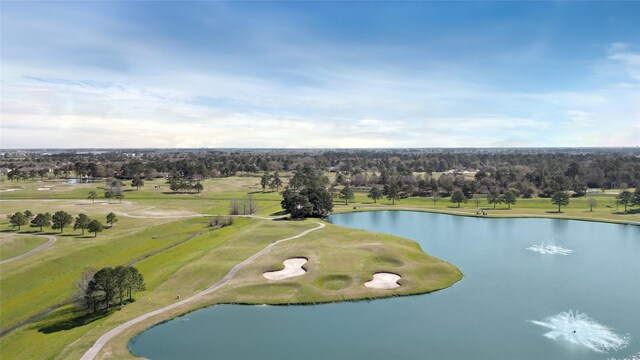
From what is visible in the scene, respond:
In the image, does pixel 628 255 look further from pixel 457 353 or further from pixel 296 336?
pixel 296 336

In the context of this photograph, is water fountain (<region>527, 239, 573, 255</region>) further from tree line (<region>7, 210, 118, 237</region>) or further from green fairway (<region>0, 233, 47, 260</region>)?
green fairway (<region>0, 233, 47, 260</region>)

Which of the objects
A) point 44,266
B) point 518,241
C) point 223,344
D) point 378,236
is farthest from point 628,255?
point 44,266

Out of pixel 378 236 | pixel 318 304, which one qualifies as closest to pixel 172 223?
pixel 378 236

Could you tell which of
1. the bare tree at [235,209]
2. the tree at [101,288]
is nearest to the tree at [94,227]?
the bare tree at [235,209]

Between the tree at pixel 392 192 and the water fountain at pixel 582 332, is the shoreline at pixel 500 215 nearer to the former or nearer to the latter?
the tree at pixel 392 192

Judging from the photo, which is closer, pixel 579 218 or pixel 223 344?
pixel 223 344

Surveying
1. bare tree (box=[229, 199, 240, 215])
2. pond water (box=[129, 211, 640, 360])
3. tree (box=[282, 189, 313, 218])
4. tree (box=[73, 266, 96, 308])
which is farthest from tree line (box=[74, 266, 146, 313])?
bare tree (box=[229, 199, 240, 215])

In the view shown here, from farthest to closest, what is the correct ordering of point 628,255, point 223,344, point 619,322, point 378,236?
point 378,236, point 628,255, point 619,322, point 223,344

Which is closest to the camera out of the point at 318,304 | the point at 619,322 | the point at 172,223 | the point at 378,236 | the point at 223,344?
the point at 223,344
